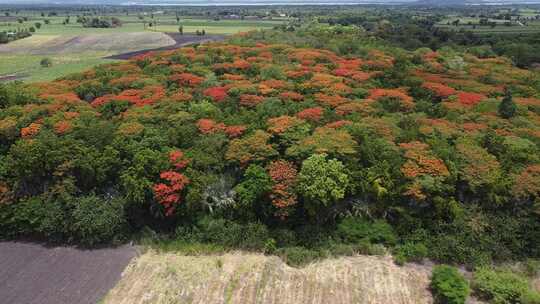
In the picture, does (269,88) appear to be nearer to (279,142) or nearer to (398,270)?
(279,142)

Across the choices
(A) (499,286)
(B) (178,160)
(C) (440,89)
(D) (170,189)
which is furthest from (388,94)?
(D) (170,189)

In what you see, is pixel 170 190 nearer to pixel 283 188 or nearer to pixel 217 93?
pixel 283 188

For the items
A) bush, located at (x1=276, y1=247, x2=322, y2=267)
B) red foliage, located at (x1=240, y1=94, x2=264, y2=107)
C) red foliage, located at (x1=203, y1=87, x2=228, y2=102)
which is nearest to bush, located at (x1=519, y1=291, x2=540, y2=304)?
bush, located at (x1=276, y1=247, x2=322, y2=267)

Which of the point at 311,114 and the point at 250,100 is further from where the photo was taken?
the point at 250,100

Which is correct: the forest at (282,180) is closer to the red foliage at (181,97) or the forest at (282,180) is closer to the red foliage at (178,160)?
the red foliage at (178,160)

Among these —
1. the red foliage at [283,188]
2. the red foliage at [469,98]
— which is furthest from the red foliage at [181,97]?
the red foliage at [469,98]

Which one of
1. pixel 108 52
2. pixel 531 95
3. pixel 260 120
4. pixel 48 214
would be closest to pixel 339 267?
pixel 260 120

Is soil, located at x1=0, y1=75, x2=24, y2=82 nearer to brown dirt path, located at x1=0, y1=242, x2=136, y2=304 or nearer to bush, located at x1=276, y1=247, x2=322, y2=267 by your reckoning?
brown dirt path, located at x1=0, y1=242, x2=136, y2=304
